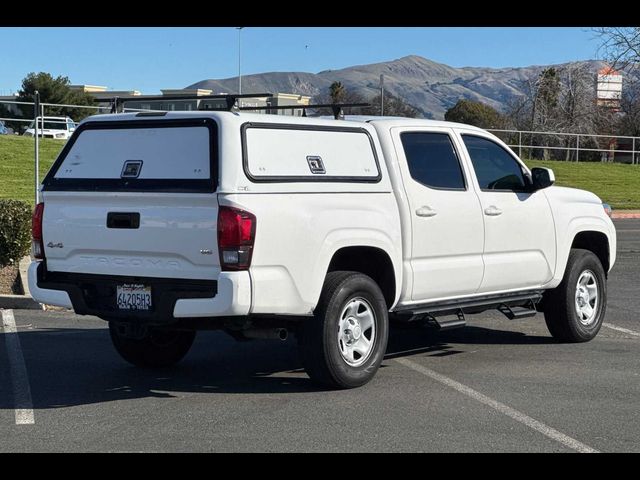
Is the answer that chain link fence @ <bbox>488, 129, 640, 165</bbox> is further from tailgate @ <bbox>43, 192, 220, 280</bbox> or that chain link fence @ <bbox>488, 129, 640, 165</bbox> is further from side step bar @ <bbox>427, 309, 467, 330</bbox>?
tailgate @ <bbox>43, 192, 220, 280</bbox>

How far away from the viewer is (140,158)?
25.4 ft

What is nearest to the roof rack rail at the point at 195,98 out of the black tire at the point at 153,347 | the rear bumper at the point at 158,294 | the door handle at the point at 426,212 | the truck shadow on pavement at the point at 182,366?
the rear bumper at the point at 158,294

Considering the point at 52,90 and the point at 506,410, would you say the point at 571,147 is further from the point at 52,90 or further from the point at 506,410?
the point at 506,410

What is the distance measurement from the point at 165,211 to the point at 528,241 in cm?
371

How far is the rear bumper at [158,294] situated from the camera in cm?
716

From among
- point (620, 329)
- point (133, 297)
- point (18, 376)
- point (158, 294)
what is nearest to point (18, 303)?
point (18, 376)

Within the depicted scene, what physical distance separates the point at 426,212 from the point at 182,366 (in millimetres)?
2476

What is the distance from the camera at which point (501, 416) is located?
7156 millimetres

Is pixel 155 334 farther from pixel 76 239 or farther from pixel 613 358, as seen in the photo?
pixel 613 358

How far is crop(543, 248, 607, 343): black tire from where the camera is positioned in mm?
10023

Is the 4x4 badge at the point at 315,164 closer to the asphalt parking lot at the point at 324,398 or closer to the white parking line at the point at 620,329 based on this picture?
the asphalt parking lot at the point at 324,398

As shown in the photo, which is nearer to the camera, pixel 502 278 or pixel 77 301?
pixel 77 301

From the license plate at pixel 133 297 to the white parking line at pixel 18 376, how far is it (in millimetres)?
961
